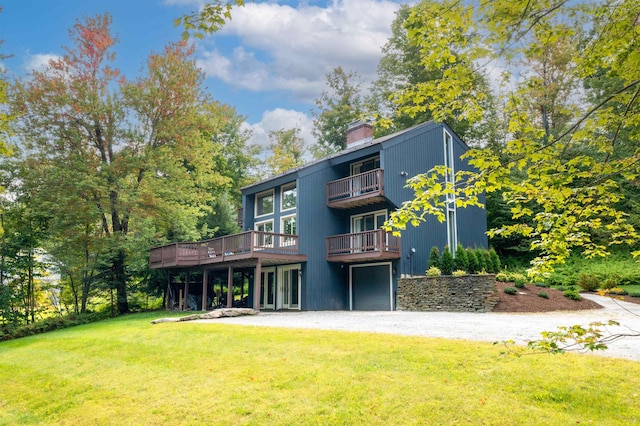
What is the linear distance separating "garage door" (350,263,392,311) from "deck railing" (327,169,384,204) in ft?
10.00

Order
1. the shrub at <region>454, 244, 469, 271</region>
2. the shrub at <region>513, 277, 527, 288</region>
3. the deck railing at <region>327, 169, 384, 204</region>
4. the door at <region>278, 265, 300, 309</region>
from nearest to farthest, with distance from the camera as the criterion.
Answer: the shrub at <region>513, 277, 527, 288</region> → the shrub at <region>454, 244, 469, 271</region> → the deck railing at <region>327, 169, 384, 204</region> → the door at <region>278, 265, 300, 309</region>

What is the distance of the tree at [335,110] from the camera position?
38156mm

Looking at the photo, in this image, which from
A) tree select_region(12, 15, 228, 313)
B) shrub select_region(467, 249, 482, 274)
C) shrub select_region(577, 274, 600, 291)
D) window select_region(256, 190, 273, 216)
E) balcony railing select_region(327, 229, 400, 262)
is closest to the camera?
shrub select_region(467, 249, 482, 274)

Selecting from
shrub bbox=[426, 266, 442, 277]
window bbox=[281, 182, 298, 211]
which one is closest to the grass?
shrub bbox=[426, 266, 442, 277]

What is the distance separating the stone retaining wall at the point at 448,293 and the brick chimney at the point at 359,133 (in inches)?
323

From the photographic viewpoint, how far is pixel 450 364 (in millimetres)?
6195

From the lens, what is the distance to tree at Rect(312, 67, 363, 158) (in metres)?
38.2

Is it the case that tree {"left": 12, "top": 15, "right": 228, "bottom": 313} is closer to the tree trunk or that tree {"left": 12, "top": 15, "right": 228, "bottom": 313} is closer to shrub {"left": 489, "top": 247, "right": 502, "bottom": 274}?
the tree trunk

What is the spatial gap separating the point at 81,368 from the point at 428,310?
442 inches

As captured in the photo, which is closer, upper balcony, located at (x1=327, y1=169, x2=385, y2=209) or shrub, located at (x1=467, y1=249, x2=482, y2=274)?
shrub, located at (x1=467, y1=249, x2=482, y2=274)

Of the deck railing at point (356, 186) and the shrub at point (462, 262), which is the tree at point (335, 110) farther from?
the shrub at point (462, 262)

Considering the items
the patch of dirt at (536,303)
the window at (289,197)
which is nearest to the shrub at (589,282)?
the patch of dirt at (536,303)

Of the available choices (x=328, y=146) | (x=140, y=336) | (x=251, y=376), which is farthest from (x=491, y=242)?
(x=251, y=376)

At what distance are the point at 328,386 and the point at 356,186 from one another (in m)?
14.2
